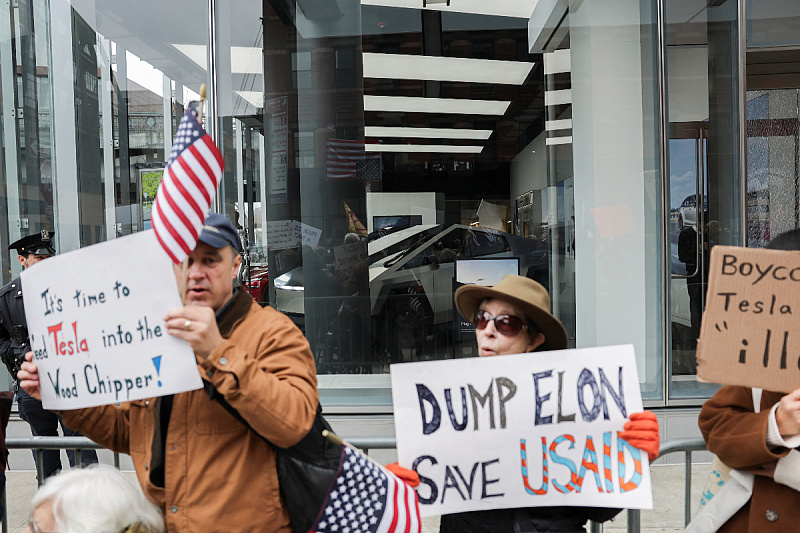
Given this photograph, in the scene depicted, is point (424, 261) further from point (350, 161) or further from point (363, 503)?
point (363, 503)

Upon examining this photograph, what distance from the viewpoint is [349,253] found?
22.4 feet

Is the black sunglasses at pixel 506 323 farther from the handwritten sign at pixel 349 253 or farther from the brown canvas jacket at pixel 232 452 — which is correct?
the handwritten sign at pixel 349 253

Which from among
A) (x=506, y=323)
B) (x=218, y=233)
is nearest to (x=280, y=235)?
(x=506, y=323)

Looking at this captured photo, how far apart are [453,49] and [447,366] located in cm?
527

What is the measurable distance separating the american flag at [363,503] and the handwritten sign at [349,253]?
4925 millimetres

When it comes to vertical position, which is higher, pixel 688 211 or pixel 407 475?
pixel 688 211

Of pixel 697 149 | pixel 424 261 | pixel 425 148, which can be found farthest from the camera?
pixel 424 261

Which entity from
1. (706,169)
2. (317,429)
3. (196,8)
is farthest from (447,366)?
(196,8)

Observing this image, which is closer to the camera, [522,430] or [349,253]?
[522,430]

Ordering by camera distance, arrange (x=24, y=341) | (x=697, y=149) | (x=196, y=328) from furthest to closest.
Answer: (x=697, y=149), (x=24, y=341), (x=196, y=328)

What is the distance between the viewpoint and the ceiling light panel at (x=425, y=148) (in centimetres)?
676

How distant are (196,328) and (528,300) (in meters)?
1.13

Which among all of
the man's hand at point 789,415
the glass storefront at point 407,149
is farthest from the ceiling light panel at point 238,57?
the man's hand at point 789,415

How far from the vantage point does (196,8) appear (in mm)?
6680
